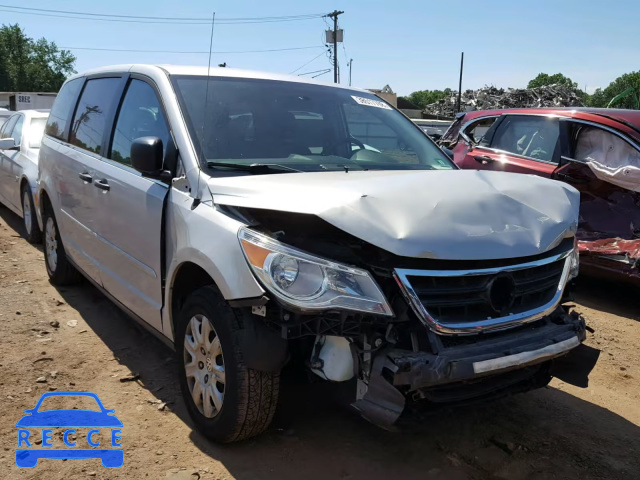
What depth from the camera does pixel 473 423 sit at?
335cm

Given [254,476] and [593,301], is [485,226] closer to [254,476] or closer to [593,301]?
[254,476]

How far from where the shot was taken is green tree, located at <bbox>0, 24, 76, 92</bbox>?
245ft

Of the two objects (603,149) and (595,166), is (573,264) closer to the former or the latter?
(595,166)

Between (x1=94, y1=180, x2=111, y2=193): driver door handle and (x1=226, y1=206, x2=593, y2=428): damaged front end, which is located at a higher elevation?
(x1=94, y1=180, x2=111, y2=193): driver door handle

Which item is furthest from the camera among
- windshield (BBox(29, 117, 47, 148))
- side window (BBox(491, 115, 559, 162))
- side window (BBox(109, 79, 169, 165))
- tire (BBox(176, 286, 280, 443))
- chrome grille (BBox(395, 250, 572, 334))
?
windshield (BBox(29, 117, 47, 148))

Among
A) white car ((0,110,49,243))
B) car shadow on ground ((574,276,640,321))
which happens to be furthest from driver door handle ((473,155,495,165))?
white car ((0,110,49,243))

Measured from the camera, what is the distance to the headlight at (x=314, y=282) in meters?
2.42

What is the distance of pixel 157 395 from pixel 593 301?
4.30 metres

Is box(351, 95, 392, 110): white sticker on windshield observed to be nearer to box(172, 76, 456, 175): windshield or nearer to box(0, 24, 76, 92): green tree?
box(172, 76, 456, 175): windshield

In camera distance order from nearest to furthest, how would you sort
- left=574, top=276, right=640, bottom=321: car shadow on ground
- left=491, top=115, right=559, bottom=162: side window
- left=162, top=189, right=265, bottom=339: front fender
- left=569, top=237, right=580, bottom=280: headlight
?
left=162, top=189, right=265, bottom=339: front fender
left=569, top=237, right=580, bottom=280: headlight
left=574, top=276, right=640, bottom=321: car shadow on ground
left=491, top=115, right=559, bottom=162: side window

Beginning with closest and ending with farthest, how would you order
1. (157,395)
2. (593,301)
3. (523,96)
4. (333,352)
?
(333,352)
(157,395)
(593,301)
(523,96)

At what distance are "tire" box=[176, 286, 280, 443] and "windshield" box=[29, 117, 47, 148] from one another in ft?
18.5

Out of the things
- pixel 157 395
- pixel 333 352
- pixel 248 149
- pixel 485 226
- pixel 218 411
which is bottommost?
pixel 157 395

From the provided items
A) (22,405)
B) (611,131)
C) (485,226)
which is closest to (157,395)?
(22,405)
